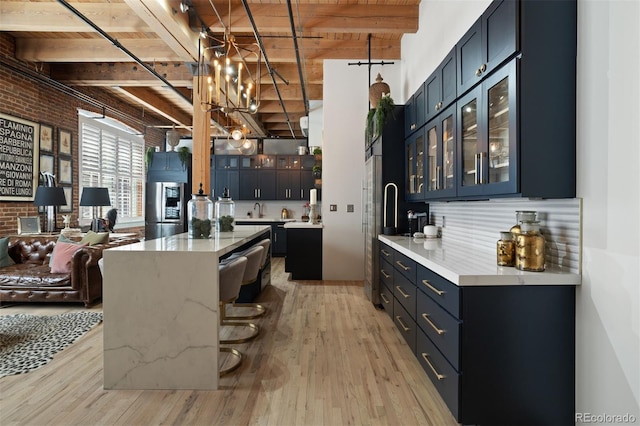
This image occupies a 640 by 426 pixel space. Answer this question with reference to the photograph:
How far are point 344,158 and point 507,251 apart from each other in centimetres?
408

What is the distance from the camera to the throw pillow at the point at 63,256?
4512 mm

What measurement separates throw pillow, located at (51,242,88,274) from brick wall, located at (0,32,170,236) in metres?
1.54

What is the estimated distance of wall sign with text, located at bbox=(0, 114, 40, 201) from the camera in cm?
539

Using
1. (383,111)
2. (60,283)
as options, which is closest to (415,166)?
(383,111)

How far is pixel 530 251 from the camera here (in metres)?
2.01

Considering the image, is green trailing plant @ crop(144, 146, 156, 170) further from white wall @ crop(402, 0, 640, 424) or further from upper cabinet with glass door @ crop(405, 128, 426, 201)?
white wall @ crop(402, 0, 640, 424)

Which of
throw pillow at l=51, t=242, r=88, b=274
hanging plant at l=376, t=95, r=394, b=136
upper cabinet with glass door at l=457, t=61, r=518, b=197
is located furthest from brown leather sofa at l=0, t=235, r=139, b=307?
upper cabinet with glass door at l=457, t=61, r=518, b=197

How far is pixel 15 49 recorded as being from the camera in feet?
18.5

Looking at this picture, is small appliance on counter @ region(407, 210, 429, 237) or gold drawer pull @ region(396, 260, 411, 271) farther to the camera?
Result: small appliance on counter @ region(407, 210, 429, 237)

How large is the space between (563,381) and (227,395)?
1863 mm

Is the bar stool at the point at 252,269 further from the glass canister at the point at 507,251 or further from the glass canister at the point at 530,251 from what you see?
the glass canister at the point at 530,251

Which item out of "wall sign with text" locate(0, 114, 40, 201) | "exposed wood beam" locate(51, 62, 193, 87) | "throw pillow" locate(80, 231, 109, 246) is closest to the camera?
"throw pillow" locate(80, 231, 109, 246)

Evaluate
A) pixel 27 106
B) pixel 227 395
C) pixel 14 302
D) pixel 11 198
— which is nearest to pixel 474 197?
pixel 227 395

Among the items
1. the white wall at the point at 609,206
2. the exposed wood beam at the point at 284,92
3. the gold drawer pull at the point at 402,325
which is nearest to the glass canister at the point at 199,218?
the gold drawer pull at the point at 402,325
